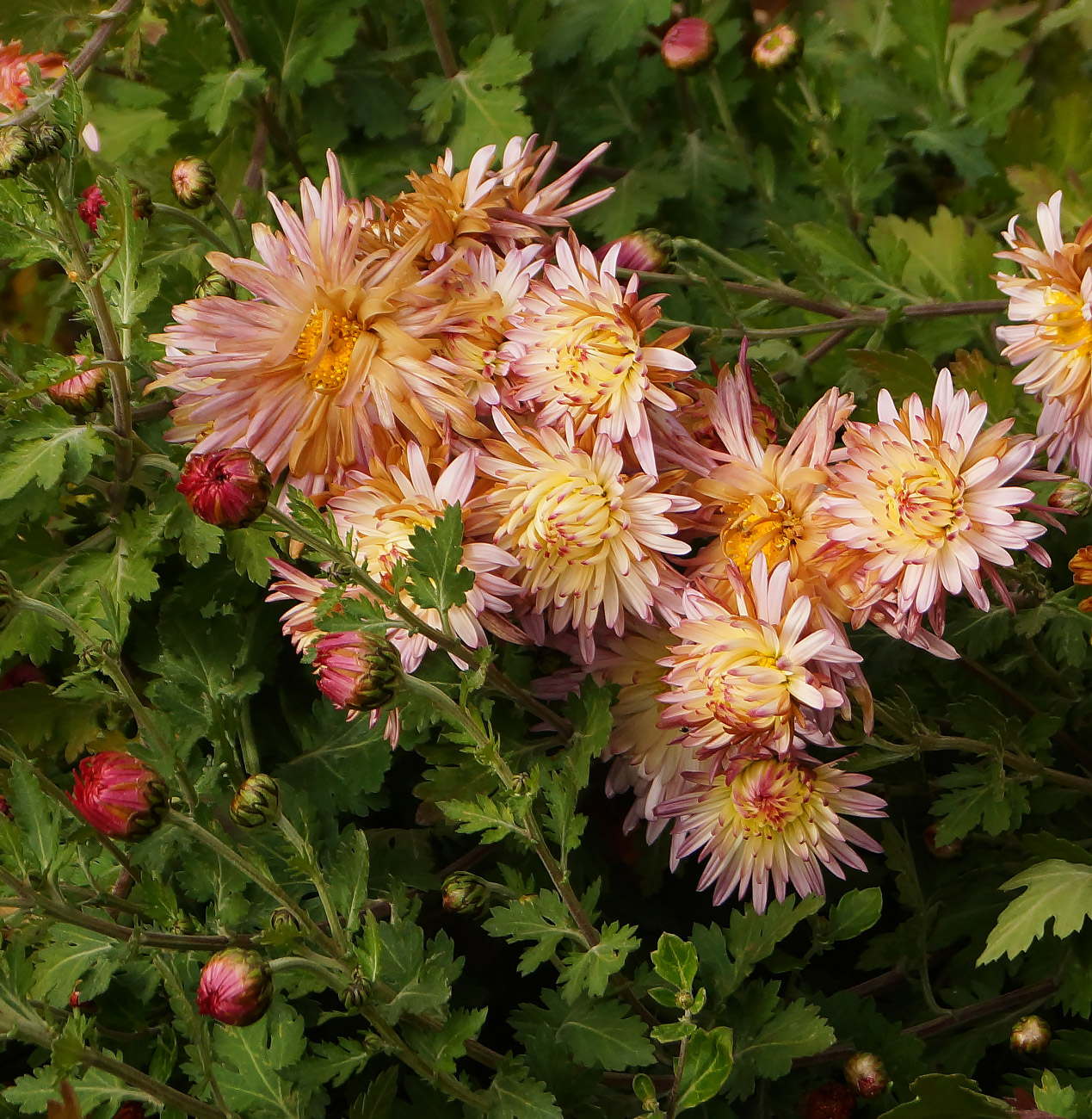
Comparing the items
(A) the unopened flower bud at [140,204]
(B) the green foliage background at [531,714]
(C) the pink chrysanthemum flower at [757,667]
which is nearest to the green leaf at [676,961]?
(B) the green foliage background at [531,714]

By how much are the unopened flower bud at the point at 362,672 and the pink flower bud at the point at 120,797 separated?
4.3 inches

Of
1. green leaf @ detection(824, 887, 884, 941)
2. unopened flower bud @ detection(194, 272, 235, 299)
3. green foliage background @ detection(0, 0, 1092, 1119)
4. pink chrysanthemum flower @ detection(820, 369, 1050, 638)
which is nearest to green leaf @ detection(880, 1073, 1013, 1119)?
green foliage background @ detection(0, 0, 1092, 1119)

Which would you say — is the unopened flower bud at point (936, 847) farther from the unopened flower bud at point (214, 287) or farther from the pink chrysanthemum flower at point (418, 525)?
the unopened flower bud at point (214, 287)

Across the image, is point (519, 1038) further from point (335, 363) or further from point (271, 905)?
point (335, 363)

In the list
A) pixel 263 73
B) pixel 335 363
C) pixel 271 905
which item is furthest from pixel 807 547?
pixel 263 73

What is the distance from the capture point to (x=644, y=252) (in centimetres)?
79

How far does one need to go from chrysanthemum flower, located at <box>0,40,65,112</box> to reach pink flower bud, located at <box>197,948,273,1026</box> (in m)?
0.85

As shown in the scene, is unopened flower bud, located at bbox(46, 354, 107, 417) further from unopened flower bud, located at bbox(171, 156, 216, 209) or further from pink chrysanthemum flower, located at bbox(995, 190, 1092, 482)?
pink chrysanthemum flower, located at bbox(995, 190, 1092, 482)

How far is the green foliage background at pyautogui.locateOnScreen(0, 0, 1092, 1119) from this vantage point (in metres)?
0.65

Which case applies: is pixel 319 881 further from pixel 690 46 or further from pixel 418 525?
pixel 690 46

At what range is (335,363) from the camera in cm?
67

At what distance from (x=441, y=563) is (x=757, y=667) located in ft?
0.57

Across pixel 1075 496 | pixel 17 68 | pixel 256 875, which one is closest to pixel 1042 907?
pixel 1075 496

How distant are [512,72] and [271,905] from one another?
703 millimetres
